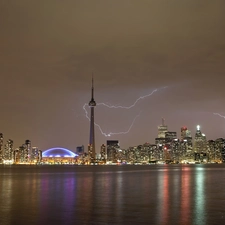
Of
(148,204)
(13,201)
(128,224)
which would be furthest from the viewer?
(13,201)

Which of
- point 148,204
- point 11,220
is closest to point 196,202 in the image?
point 148,204

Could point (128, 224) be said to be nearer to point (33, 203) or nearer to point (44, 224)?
point (44, 224)

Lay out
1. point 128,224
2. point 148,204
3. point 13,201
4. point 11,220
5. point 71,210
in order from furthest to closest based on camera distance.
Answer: point 13,201, point 148,204, point 71,210, point 11,220, point 128,224

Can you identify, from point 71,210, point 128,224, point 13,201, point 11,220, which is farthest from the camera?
point 13,201

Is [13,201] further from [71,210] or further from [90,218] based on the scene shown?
[90,218]

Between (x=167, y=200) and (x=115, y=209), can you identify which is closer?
(x=115, y=209)

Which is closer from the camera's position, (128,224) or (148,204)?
(128,224)

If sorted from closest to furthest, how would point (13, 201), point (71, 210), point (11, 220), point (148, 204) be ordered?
point (11, 220)
point (71, 210)
point (148, 204)
point (13, 201)

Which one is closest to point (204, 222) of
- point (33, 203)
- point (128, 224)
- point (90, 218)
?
point (128, 224)

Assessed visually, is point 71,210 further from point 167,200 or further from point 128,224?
point 167,200
